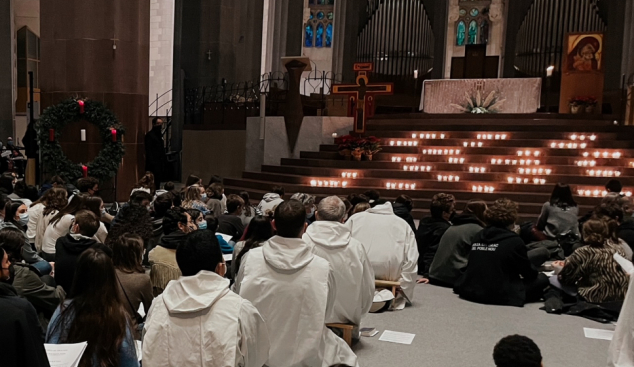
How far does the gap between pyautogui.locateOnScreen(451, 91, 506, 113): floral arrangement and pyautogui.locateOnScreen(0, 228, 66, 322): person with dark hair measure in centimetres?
1274

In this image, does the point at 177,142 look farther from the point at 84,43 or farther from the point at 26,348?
the point at 26,348

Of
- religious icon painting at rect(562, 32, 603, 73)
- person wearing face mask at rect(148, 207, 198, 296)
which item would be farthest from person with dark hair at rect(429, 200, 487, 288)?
religious icon painting at rect(562, 32, 603, 73)

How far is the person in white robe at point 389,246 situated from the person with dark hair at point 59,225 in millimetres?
2676

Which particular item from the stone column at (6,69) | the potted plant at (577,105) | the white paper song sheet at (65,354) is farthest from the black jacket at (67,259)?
the stone column at (6,69)

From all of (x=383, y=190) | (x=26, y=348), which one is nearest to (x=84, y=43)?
(x=383, y=190)

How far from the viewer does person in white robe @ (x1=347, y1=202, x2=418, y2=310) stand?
6242mm

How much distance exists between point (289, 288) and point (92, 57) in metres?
11.2

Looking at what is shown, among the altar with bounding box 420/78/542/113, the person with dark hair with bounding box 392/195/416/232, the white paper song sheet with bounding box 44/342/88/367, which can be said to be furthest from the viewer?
the altar with bounding box 420/78/542/113

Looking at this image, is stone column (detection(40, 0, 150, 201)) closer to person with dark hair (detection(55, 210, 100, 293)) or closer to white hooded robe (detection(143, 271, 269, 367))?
person with dark hair (detection(55, 210, 100, 293))

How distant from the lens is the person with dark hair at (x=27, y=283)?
161 inches

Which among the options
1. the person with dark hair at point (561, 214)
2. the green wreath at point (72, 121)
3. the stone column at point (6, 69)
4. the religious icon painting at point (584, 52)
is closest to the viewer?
the person with dark hair at point (561, 214)

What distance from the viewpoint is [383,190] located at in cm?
1245

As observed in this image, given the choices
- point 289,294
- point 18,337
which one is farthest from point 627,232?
point 18,337

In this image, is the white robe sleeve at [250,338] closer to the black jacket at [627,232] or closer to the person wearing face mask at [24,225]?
the person wearing face mask at [24,225]
